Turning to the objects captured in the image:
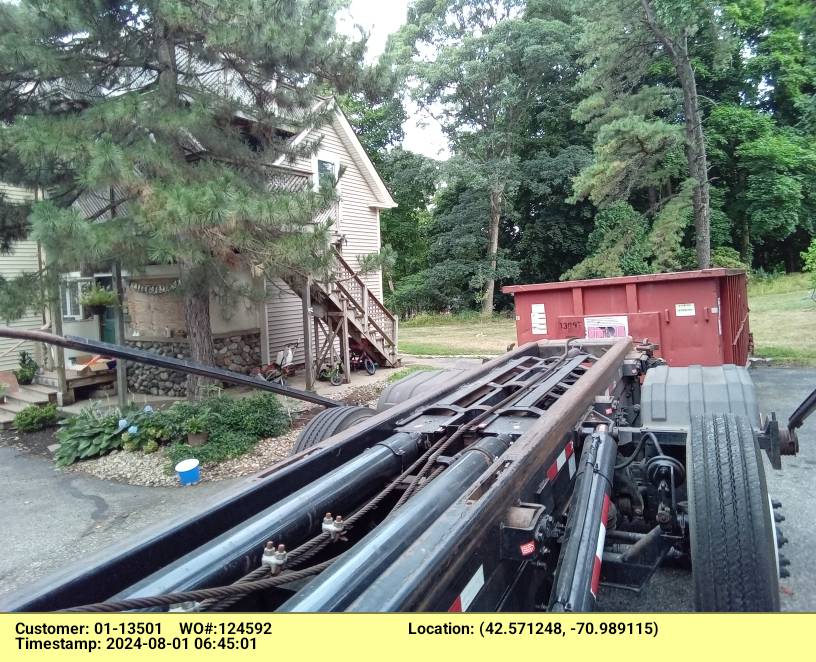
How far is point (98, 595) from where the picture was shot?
1.80 m

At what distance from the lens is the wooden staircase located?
40.7ft

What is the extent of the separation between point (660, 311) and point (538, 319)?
1.70 meters

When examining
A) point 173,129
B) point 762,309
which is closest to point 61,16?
point 173,129

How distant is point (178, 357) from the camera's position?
12008 mm

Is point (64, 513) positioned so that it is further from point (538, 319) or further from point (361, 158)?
point (361, 158)

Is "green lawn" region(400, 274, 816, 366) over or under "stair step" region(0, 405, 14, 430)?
over

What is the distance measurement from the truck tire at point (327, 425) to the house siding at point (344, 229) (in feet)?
32.2

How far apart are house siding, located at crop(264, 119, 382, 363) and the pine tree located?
5.23 metres

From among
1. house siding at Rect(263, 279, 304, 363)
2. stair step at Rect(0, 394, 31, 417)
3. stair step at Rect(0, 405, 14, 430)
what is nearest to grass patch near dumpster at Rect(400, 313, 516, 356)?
house siding at Rect(263, 279, 304, 363)

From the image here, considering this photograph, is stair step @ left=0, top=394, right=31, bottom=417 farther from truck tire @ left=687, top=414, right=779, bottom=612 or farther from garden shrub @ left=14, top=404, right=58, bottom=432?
truck tire @ left=687, top=414, right=779, bottom=612

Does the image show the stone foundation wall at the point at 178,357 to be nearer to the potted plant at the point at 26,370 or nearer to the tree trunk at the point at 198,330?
the potted plant at the point at 26,370

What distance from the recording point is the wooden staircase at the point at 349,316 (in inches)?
488

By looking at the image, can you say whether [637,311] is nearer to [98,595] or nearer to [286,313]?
[98,595]

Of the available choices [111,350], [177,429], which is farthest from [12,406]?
[111,350]
